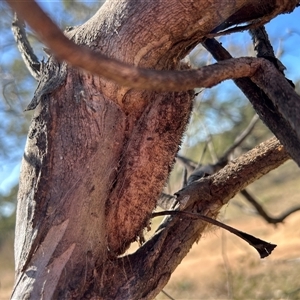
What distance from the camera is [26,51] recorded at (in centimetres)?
155

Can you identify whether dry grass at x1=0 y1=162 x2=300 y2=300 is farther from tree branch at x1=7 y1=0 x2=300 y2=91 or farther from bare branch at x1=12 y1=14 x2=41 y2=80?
tree branch at x1=7 y1=0 x2=300 y2=91

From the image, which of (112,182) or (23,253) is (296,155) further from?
(23,253)

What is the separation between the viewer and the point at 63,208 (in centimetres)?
98

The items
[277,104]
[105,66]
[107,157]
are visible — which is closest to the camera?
[105,66]

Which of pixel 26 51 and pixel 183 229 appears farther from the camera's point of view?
pixel 26 51

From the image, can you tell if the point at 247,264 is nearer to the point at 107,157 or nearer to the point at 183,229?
the point at 183,229

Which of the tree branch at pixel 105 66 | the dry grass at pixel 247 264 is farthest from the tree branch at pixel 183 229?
the dry grass at pixel 247 264

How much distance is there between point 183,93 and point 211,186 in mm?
280

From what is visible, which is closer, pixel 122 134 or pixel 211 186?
pixel 122 134

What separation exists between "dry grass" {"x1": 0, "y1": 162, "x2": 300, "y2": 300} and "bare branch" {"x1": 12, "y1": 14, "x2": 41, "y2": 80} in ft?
8.08

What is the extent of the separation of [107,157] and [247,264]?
4608 millimetres

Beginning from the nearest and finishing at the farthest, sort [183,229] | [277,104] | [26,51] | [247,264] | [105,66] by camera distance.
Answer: [105,66], [277,104], [183,229], [26,51], [247,264]

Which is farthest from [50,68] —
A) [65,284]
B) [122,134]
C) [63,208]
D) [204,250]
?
[204,250]

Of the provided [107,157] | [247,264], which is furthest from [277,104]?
[247,264]
